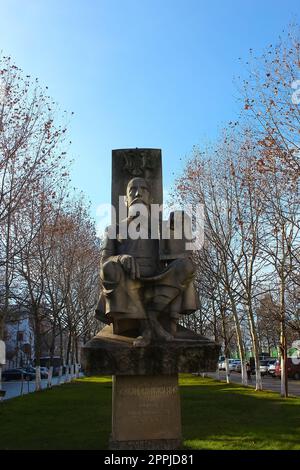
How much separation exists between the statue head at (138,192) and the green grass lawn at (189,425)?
11.9 ft

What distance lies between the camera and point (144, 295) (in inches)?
264

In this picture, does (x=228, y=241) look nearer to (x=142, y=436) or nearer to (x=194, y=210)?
(x=194, y=210)

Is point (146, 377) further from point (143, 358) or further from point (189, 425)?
point (189, 425)

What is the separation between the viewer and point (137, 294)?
6.60m

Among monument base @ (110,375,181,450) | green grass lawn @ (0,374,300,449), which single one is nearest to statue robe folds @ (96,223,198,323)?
monument base @ (110,375,181,450)

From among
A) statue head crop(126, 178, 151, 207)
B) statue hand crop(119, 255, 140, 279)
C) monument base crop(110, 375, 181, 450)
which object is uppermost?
statue head crop(126, 178, 151, 207)

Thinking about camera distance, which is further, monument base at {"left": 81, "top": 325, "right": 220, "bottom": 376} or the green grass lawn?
the green grass lawn

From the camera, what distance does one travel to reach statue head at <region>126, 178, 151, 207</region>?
7359 millimetres

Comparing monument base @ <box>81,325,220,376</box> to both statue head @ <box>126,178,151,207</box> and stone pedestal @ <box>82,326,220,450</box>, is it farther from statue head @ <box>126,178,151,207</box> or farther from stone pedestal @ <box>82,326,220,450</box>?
statue head @ <box>126,178,151,207</box>

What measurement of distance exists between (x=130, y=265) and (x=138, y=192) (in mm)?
1342

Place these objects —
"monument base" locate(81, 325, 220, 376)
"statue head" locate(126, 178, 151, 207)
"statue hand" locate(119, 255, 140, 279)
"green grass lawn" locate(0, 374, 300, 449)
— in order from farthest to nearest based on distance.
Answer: "green grass lawn" locate(0, 374, 300, 449) → "statue head" locate(126, 178, 151, 207) → "statue hand" locate(119, 255, 140, 279) → "monument base" locate(81, 325, 220, 376)

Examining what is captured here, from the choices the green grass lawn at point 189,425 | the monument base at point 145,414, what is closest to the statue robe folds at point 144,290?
the monument base at point 145,414

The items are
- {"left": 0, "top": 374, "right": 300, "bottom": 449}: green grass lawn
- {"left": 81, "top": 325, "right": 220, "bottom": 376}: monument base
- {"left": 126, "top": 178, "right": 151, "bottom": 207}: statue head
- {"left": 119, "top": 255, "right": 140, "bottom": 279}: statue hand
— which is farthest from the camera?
{"left": 0, "top": 374, "right": 300, "bottom": 449}: green grass lawn

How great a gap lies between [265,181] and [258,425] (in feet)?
30.2
